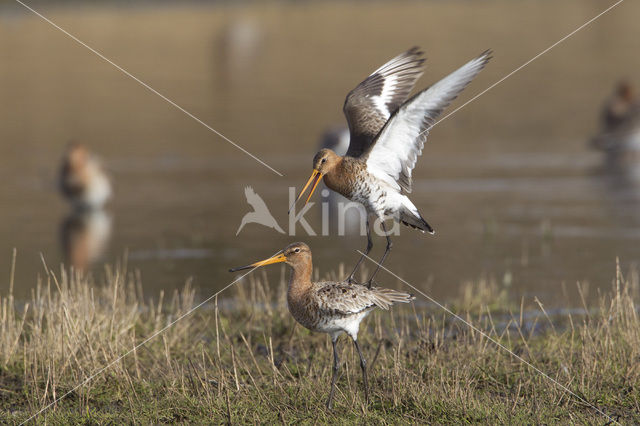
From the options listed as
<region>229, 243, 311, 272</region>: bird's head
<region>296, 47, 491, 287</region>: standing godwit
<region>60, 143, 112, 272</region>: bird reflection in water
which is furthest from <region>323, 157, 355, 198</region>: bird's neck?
<region>60, 143, 112, 272</region>: bird reflection in water

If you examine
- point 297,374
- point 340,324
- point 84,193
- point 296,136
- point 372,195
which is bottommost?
point 297,374

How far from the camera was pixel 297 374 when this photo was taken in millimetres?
7031

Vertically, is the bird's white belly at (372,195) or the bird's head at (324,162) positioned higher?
the bird's head at (324,162)

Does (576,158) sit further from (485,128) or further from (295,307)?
(295,307)

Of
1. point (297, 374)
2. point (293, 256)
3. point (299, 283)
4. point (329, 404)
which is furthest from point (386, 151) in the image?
point (329, 404)

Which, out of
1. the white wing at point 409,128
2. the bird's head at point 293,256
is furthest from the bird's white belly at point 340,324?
the white wing at point 409,128

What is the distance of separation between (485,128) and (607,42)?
16.5 m

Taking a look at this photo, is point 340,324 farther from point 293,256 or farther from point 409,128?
point 409,128

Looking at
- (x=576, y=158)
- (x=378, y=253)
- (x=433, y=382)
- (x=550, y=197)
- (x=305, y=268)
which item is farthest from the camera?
(x=576, y=158)

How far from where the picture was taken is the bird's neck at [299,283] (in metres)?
6.44

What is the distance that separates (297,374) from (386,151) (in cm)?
172

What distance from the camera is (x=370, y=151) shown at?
23.8ft

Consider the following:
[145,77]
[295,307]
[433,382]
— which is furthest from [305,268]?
[145,77]

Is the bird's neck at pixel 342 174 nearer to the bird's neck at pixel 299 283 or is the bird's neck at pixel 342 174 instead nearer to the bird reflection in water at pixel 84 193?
the bird's neck at pixel 299 283
